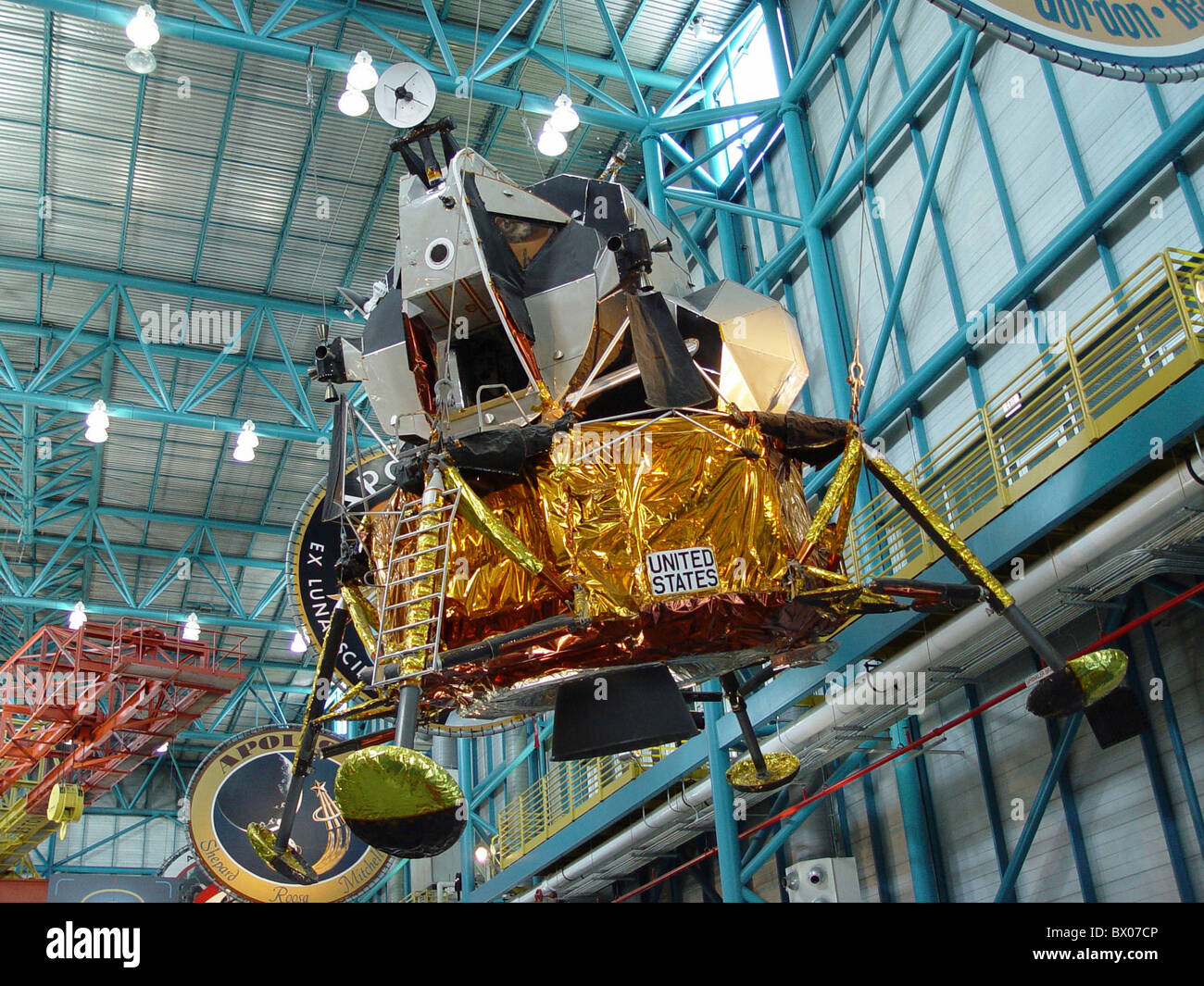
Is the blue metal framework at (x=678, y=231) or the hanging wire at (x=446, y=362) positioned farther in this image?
the blue metal framework at (x=678, y=231)

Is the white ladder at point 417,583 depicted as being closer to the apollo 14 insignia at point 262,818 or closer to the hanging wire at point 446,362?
the hanging wire at point 446,362

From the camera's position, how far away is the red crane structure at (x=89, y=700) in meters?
24.5

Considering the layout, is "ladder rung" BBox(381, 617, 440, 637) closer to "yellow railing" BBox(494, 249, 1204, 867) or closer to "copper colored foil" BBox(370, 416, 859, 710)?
"copper colored foil" BBox(370, 416, 859, 710)

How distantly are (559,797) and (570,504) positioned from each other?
1831cm

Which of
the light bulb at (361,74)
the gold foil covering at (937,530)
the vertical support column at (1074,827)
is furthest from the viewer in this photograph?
the light bulb at (361,74)

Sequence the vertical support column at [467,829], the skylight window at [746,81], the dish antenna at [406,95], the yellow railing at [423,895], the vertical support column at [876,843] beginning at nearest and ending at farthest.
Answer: the dish antenna at [406,95] < the vertical support column at [876,843] < the skylight window at [746,81] < the vertical support column at [467,829] < the yellow railing at [423,895]

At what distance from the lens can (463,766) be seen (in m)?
32.4

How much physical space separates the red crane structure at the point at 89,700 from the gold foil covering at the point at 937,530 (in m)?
18.5

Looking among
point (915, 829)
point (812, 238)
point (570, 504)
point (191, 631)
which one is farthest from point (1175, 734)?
point (191, 631)

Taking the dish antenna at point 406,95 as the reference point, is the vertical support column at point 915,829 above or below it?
below

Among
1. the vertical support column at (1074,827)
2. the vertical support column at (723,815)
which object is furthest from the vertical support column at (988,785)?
the vertical support column at (723,815)

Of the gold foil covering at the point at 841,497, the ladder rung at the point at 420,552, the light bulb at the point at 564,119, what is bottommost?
the ladder rung at the point at 420,552

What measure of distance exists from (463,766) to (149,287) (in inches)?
606
